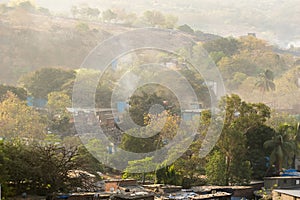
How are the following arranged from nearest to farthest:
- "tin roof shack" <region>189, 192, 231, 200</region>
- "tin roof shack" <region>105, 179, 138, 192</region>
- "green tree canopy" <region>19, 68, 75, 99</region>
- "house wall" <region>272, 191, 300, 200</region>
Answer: "house wall" <region>272, 191, 300, 200</region> < "tin roof shack" <region>189, 192, 231, 200</region> < "tin roof shack" <region>105, 179, 138, 192</region> < "green tree canopy" <region>19, 68, 75, 99</region>

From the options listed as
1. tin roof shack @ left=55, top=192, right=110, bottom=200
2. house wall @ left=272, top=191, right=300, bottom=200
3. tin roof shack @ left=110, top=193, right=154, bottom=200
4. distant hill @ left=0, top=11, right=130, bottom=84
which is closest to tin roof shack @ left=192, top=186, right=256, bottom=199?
house wall @ left=272, top=191, right=300, bottom=200

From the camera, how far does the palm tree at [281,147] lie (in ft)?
63.8

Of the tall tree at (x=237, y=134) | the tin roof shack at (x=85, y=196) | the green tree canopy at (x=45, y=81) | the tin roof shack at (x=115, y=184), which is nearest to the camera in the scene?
the tin roof shack at (x=85, y=196)

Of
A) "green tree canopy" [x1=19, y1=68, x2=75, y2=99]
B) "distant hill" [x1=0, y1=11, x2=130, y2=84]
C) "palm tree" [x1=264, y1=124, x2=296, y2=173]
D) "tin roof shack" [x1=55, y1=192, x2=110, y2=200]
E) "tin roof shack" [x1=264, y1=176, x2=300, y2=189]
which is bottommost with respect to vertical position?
"tin roof shack" [x1=55, y1=192, x2=110, y2=200]

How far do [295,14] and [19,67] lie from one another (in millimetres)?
61919

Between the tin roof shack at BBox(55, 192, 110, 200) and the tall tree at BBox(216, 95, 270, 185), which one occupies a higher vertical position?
the tall tree at BBox(216, 95, 270, 185)

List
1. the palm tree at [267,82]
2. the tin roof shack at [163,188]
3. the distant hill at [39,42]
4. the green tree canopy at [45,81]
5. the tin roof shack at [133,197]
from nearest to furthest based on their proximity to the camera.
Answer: the tin roof shack at [133,197] → the tin roof shack at [163,188] → the green tree canopy at [45,81] → the palm tree at [267,82] → the distant hill at [39,42]

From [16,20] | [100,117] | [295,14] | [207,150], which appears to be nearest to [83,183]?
[207,150]

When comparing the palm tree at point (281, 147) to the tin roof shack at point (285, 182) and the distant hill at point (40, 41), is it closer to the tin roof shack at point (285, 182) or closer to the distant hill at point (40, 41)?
the tin roof shack at point (285, 182)

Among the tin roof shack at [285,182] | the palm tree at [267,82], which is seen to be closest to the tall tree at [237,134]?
the tin roof shack at [285,182]

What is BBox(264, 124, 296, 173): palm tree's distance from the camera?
63.8ft

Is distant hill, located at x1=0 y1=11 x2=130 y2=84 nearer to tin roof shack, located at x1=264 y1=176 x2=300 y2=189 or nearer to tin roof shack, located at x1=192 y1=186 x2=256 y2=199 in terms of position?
tin roof shack, located at x1=192 y1=186 x2=256 y2=199

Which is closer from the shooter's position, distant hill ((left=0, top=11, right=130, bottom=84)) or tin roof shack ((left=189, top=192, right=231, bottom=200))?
tin roof shack ((left=189, top=192, right=231, bottom=200))

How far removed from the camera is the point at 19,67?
41.8 meters
